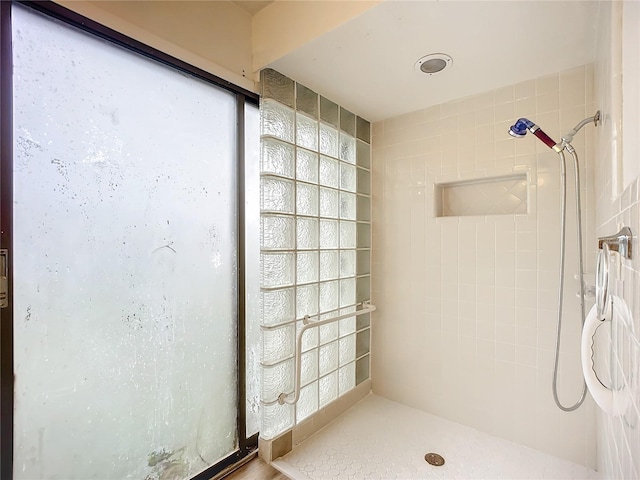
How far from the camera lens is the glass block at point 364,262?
7.20 feet

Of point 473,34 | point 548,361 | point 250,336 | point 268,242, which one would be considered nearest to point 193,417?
point 250,336

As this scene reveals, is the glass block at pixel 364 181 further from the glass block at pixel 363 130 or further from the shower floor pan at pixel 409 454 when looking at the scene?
the shower floor pan at pixel 409 454

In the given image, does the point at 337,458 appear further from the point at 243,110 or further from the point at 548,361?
the point at 243,110

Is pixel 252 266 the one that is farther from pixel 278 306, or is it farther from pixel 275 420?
pixel 275 420

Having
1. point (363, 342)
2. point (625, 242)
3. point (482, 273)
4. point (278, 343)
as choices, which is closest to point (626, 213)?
point (625, 242)

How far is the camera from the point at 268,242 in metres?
1.59

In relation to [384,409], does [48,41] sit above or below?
above

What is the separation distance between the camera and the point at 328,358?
195cm

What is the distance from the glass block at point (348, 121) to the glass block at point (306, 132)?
27 centimetres

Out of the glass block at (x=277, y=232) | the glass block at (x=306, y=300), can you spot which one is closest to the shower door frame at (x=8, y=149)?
the glass block at (x=277, y=232)

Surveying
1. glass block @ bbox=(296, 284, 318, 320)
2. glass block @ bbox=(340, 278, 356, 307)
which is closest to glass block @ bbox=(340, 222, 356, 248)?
glass block @ bbox=(340, 278, 356, 307)

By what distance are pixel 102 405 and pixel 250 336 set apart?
68 cm

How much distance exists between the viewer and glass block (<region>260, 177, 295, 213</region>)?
158 cm

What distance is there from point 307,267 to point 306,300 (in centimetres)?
19
